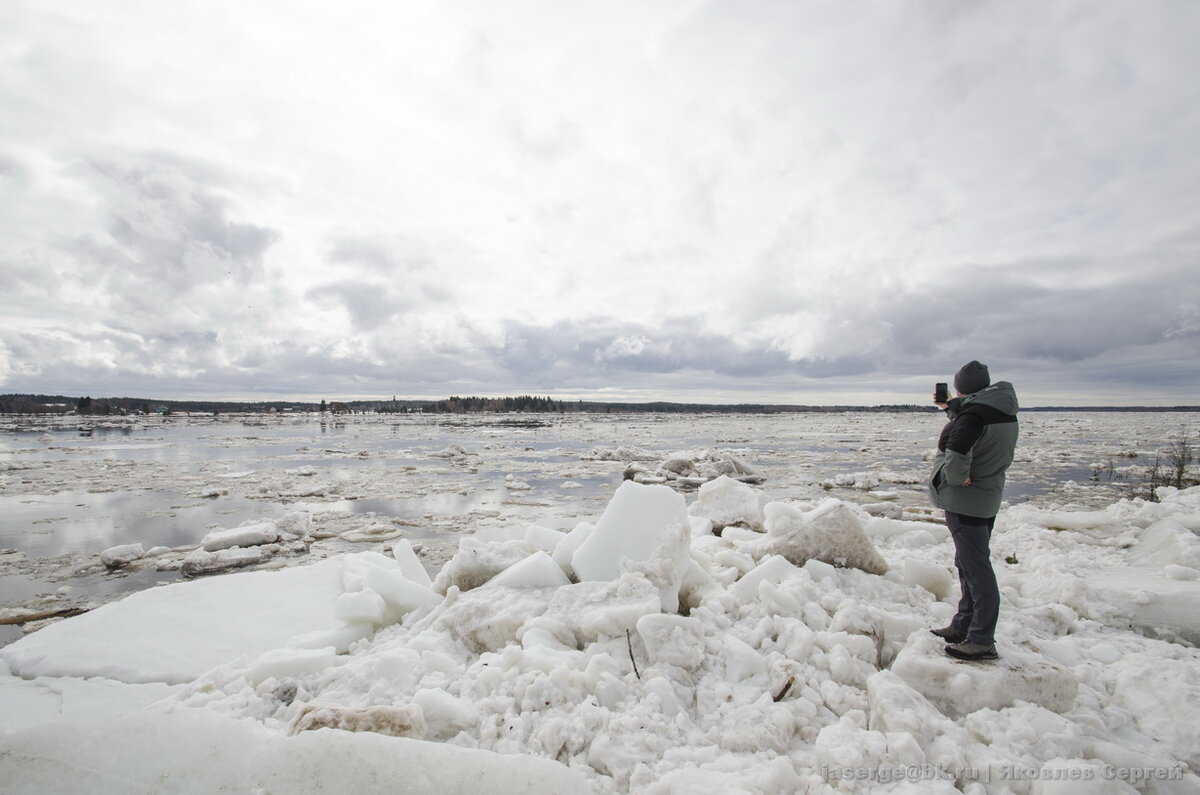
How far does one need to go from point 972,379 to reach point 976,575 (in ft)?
3.81

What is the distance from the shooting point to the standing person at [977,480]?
9.49 feet

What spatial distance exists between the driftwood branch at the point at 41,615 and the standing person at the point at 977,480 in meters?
7.61

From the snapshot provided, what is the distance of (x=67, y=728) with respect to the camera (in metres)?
2.49

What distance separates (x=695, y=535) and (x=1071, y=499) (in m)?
9.76

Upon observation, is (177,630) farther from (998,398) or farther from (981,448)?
(998,398)

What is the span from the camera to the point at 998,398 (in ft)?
9.46

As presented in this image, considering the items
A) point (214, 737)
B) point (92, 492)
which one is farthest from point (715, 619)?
point (92, 492)

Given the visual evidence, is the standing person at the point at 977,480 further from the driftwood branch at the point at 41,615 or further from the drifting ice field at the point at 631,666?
the driftwood branch at the point at 41,615

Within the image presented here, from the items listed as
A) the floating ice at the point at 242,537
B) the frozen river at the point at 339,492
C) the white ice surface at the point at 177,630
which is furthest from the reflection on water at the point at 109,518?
the white ice surface at the point at 177,630

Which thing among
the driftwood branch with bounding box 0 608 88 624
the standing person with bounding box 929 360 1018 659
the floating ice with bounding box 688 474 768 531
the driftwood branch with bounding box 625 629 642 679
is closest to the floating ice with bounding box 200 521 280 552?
the driftwood branch with bounding box 0 608 88 624

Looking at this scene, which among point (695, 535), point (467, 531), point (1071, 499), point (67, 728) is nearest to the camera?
point (67, 728)

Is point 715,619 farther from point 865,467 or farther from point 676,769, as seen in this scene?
point 865,467

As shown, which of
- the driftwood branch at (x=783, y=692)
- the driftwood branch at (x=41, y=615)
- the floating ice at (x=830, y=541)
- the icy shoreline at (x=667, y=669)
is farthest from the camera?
the driftwood branch at (x=41, y=615)

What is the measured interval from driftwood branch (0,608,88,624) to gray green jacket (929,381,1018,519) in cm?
775
